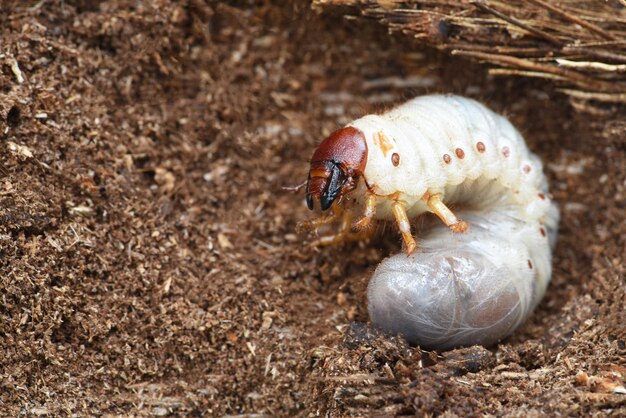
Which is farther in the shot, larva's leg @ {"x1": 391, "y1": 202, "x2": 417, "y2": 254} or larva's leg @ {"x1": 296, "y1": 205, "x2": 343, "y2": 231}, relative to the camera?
larva's leg @ {"x1": 296, "y1": 205, "x2": 343, "y2": 231}

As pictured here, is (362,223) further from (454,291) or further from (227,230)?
(227,230)

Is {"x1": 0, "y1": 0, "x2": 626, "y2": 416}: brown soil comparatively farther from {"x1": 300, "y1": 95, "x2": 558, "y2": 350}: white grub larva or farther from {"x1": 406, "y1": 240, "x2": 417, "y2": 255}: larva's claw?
{"x1": 406, "y1": 240, "x2": 417, "y2": 255}: larva's claw

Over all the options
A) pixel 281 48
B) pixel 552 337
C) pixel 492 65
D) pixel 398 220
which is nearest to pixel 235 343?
pixel 398 220

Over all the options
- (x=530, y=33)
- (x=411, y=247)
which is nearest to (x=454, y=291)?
(x=411, y=247)

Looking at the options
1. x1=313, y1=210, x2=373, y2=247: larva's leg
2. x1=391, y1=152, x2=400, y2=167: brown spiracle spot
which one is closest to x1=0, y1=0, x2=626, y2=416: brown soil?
x1=313, y1=210, x2=373, y2=247: larva's leg

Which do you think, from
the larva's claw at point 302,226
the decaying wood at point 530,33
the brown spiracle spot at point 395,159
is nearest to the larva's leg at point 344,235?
the larva's claw at point 302,226

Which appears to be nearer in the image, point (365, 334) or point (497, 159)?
point (365, 334)

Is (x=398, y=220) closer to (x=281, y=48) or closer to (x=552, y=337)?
(x=552, y=337)
